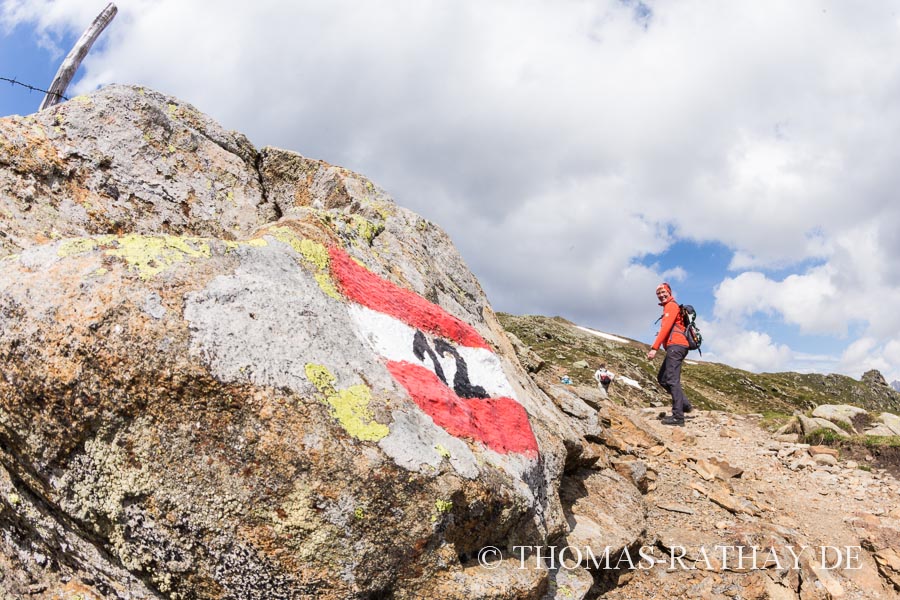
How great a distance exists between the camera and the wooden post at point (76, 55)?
14.1m

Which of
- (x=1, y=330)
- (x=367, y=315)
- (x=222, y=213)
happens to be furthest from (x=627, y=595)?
(x=222, y=213)

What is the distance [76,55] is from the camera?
47.8ft

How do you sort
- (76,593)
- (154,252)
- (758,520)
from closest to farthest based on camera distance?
(76,593)
(154,252)
(758,520)

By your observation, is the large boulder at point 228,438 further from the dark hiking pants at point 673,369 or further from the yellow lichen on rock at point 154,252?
the dark hiking pants at point 673,369

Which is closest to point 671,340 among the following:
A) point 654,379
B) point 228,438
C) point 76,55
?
point 228,438

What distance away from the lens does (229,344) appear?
5.46 meters

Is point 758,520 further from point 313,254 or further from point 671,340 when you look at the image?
point 313,254

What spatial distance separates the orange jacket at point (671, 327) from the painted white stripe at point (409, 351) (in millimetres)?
11742

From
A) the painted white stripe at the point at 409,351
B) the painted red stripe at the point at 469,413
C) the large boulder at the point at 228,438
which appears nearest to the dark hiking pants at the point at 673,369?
the painted white stripe at the point at 409,351

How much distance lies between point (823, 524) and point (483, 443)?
10.6 metres

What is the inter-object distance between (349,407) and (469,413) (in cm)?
214

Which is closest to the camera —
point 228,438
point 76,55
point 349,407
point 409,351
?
point 228,438

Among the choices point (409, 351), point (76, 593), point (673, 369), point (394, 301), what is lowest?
point (76, 593)

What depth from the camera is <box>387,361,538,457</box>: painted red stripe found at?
6.69m
